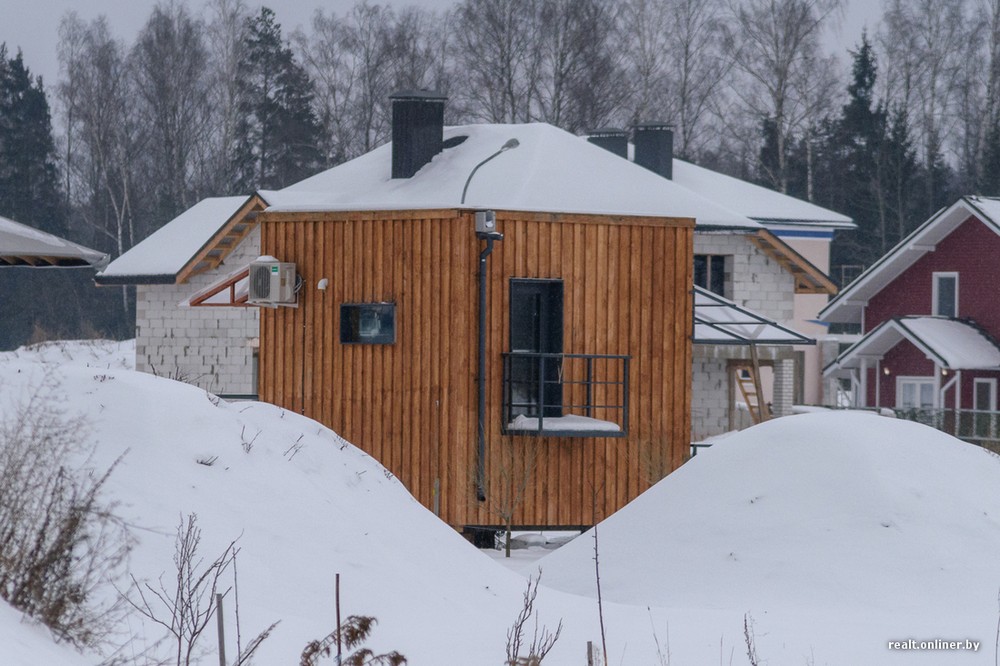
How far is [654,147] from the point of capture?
36750 mm

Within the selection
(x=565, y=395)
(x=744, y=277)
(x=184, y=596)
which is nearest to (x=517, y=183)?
(x=565, y=395)

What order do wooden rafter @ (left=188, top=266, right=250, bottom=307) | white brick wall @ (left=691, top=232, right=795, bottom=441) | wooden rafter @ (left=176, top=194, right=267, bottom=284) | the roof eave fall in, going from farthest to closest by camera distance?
the roof eave, wooden rafter @ (left=176, top=194, right=267, bottom=284), white brick wall @ (left=691, top=232, right=795, bottom=441), wooden rafter @ (left=188, top=266, right=250, bottom=307)

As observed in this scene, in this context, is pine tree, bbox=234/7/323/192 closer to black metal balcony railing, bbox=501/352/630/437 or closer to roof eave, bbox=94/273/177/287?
roof eave, bbox=94/273/177/287

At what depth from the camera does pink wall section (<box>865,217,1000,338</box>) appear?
36.8 meters

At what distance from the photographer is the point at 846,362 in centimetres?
3909

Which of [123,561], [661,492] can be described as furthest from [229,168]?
[123,561]

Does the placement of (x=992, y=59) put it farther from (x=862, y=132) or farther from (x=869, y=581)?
(x=869, y=581)

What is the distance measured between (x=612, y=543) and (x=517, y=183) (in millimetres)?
7380

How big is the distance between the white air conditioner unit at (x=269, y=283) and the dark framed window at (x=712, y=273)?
14788mm

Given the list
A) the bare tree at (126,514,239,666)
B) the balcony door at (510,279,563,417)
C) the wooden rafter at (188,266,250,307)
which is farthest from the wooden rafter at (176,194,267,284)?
the bare tree at (126,514,239,666)

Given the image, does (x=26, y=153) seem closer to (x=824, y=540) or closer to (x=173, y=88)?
(x=173, y=88)

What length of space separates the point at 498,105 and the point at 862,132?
605 inches

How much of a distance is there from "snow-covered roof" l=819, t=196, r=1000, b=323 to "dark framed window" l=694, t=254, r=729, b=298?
636 cm

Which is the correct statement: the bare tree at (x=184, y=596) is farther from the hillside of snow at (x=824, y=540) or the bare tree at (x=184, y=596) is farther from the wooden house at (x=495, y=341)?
the wooden house at (x=495, y=341)
